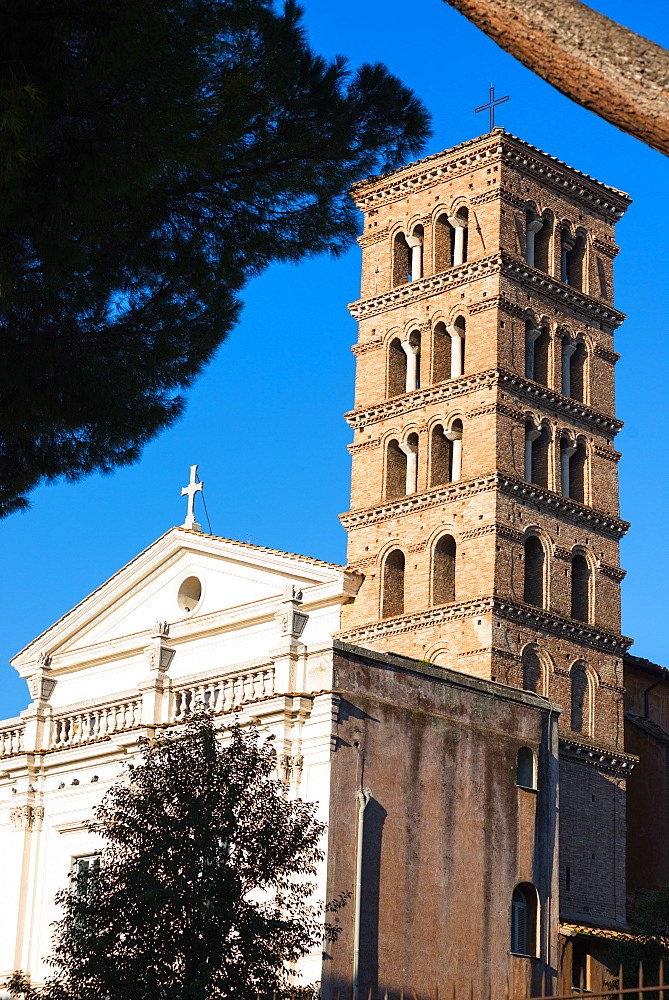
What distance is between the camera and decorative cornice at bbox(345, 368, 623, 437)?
35688 millimetres

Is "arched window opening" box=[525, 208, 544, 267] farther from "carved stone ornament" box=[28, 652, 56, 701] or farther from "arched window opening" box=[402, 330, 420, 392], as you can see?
"carved stone ornament" box=[28, 652, 56, 701]

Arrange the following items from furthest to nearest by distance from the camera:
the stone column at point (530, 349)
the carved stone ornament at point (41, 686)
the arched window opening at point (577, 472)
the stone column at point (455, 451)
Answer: the arched window opening at point (577, 472) → the stone column at point (530, 349) → the stone column at point (455, 451) → the carved stone ornament at point (41, 686)

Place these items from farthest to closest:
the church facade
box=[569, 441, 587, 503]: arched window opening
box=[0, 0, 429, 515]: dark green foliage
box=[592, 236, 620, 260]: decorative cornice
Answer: box=[592, 236, 620, 260]: decorative cornice < box=[569, 441, 587, 503]: arched window opening < the church facade < box=[0, 0, 429, 515]: dark green foliage

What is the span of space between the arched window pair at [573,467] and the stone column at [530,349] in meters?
1.64

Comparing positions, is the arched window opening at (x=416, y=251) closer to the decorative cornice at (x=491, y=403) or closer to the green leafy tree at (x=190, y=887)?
the decorative cornice at (x=491, y=403)

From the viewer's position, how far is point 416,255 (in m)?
38.8

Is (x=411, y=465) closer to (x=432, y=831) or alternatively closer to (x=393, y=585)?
(x=393, y=585)

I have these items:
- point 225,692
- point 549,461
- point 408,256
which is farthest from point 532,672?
point 408,256

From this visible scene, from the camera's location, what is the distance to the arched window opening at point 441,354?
3719 centimetres

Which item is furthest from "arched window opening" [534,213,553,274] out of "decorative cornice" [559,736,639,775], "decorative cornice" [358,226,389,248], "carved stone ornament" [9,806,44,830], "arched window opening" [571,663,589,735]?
"carved stone ornament" [9,806,44,830]

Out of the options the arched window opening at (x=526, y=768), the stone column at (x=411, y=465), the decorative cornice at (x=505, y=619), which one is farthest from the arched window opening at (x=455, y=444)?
the arched window opening at (x=526, y=768)

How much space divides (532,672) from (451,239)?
35.1 ft

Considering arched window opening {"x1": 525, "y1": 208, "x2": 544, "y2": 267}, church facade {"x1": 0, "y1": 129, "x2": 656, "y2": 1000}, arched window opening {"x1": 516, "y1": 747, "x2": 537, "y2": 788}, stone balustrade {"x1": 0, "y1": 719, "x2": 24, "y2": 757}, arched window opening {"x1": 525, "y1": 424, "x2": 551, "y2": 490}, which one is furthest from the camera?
arched window opening {"x1": 525, "y1": 208, "x2": 544, "y2": 267}

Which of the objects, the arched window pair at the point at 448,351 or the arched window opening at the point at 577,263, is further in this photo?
the arched window opening at the point at 577,263
